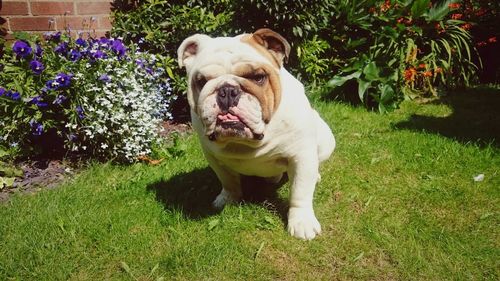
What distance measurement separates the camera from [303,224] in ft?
8.95

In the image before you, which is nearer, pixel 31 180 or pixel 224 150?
pixel 224 150

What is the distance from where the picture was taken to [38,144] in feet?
13.6

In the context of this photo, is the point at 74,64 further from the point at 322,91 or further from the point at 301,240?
the point at 322,91

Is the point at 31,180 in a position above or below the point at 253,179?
below

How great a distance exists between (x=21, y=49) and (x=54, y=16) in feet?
3.32

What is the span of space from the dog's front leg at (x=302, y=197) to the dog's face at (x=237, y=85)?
1.43ft

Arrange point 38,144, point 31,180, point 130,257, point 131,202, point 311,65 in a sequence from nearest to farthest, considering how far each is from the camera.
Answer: point 130,257 → point 131,202 → point 31,180 → point 38,144 → point 311,65

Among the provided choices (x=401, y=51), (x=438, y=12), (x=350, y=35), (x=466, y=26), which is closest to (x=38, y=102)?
(x=350, y=35)

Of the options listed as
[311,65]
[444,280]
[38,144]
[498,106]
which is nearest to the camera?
[444,280]

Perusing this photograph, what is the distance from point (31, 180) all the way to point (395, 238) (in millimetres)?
3183

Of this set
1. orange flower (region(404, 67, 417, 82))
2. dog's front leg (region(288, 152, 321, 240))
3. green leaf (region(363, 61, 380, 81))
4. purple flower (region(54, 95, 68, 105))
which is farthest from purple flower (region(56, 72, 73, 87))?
orange flower (region(404, 67, 417, 82))

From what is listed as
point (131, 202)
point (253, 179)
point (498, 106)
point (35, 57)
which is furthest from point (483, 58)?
point (35, 57)

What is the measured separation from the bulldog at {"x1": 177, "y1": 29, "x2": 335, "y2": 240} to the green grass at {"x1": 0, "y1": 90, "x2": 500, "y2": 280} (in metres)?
0.31

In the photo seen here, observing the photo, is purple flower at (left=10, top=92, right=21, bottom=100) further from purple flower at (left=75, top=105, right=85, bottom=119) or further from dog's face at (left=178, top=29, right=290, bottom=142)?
dog's face at (left=178, top=29, right=290, bottom=142)
